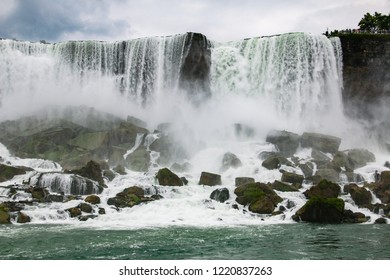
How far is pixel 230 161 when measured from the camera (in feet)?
103

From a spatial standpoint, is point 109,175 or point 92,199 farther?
point 109,175

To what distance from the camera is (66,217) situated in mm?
20438

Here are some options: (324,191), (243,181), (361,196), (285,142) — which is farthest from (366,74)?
(324,191)

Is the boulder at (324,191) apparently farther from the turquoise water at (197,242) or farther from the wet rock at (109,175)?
the wet rock at (109,175)

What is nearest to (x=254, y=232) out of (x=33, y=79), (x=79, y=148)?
(x=79, y=148)

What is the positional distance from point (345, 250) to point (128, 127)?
986 inches

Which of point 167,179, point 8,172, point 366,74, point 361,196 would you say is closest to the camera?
point 361,196

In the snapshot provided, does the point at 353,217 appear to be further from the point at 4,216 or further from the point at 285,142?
the point at 4,216

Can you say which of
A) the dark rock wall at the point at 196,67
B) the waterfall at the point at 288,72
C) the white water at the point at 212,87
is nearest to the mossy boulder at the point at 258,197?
the white water at the point at 212,87

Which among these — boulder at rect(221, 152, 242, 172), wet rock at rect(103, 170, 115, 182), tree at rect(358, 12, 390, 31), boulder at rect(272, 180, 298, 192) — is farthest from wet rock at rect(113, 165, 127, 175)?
tree at rect(358, 12, 390, 31)

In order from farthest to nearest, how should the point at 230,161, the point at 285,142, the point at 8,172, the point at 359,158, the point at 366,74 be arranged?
the point at 366,74 < the point at 285,142 < the point at 359,158 < the point at 230,161 < the point at 8,172

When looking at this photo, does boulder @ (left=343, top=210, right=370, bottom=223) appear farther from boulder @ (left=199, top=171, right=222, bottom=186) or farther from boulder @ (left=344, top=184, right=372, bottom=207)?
boulder @ (left=199, top=171, right=222, bottom=186)

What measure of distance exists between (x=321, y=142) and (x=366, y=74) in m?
9.69

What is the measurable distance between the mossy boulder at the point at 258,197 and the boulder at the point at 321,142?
10.4 metres
